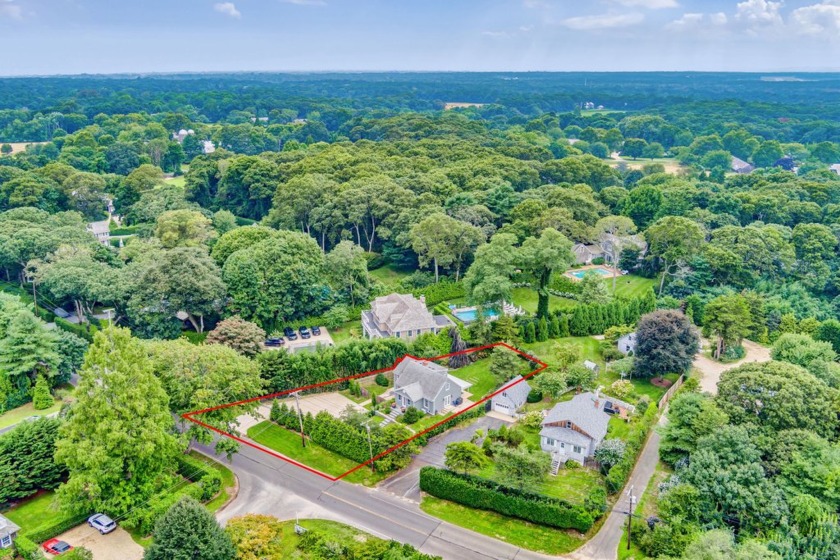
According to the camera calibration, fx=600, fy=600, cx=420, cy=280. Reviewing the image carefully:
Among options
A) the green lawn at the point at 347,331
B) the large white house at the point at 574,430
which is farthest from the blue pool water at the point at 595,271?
the large white house at the point at 574,430

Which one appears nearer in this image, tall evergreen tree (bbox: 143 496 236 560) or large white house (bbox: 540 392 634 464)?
tall evergreen tree (bbox: 143 496 236 560)

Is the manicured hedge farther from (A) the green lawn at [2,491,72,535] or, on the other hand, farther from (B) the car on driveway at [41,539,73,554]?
(A) the green lawn at [2,491,72,535]

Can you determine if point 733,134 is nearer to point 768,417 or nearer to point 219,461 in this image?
point 768,417

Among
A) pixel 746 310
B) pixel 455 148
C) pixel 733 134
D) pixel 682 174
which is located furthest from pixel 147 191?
pixel 733 134

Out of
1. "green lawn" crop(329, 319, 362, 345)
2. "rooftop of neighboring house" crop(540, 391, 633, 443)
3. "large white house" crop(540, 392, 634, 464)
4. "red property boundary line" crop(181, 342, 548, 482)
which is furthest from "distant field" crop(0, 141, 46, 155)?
"large white house" crop(540, 392, 634, 464)

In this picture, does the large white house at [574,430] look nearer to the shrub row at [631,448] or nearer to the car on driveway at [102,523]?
the shrub row at [631,448]
